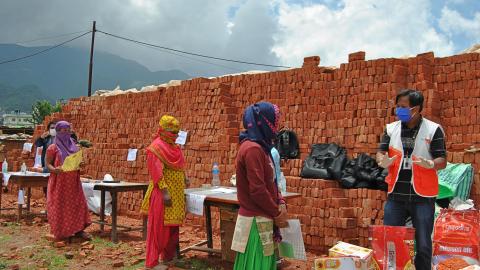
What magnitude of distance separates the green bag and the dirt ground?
5.96 ft

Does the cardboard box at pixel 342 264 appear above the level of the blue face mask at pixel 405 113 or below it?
below

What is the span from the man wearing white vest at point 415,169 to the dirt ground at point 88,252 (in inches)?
79.3

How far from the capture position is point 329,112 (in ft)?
Result: 22.8

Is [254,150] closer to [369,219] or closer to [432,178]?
[432,178]

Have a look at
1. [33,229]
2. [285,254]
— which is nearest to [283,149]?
[285,254]

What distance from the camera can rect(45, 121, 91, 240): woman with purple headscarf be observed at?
700 centimetres

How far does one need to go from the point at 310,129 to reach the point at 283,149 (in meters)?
0.53

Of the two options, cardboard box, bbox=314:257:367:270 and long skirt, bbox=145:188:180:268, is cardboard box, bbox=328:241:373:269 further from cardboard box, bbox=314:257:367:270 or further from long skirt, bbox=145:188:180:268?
long skirt, bbox=145:188:180:268

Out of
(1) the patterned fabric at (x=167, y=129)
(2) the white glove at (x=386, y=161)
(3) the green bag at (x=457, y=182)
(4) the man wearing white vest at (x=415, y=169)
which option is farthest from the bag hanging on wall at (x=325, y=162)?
(2) the white glove at (x=386, y=161)

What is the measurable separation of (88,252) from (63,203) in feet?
3.37

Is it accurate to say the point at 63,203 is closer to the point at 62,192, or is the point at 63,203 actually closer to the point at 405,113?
the point at 62,192

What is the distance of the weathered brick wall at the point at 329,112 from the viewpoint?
5977 millimetres

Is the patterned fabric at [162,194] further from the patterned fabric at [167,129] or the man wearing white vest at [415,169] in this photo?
the man wearing white vest at [415,169]

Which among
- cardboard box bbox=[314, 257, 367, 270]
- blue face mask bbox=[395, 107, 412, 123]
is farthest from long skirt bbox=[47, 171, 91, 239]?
blue face mask bbox=[395, 107, 412, 123]
